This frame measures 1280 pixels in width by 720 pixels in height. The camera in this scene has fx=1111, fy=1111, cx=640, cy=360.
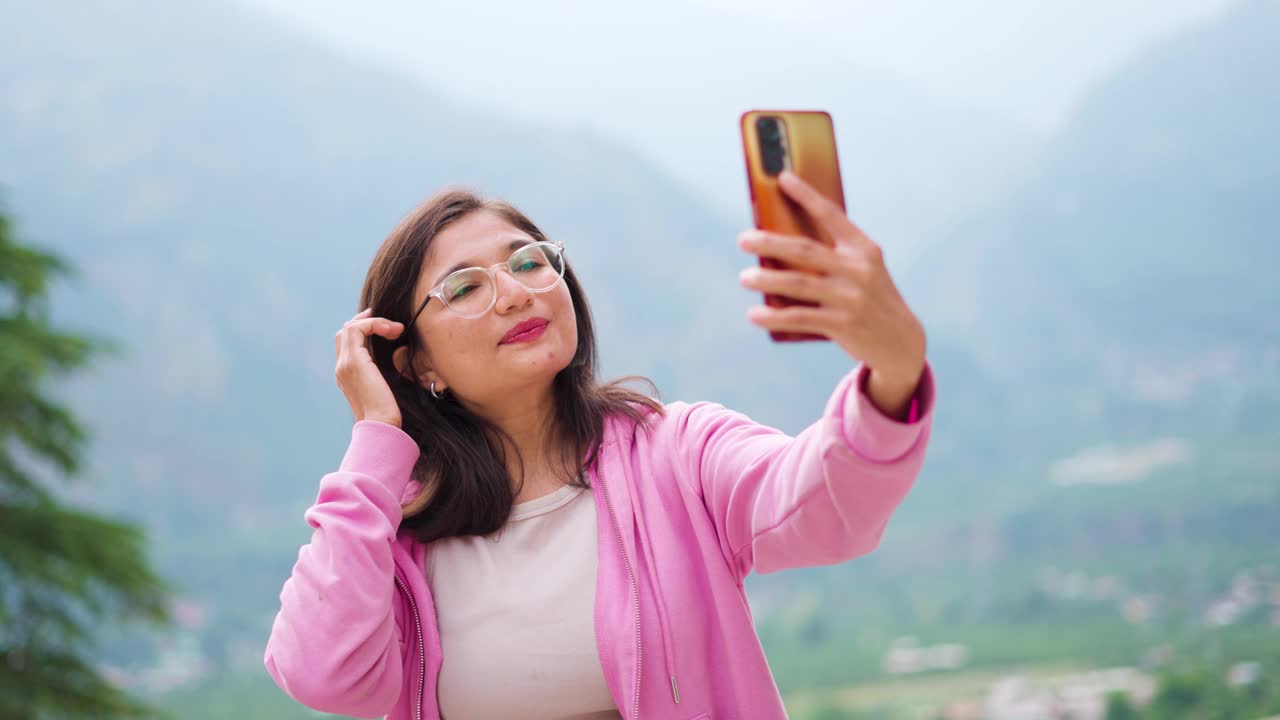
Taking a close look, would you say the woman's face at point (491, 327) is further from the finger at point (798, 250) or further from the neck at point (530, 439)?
the finger at point (798, 250)

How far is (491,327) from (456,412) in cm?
21

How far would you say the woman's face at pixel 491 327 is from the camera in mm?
1381

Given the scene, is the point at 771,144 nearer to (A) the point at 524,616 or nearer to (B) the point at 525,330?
(B) the point at 525,330

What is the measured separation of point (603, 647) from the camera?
4.09ft

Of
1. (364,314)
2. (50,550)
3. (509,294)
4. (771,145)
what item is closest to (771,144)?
(771,145)

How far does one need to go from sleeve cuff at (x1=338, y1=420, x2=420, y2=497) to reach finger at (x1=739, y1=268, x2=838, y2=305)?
2.17ft

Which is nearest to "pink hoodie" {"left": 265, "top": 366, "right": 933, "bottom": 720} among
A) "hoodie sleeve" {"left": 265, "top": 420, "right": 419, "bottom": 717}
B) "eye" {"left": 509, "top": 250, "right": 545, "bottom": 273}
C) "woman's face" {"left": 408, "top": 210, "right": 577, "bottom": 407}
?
"hoodie sleeve" {"left": 265, "top": 420, "right": 419, "bottom": 717}

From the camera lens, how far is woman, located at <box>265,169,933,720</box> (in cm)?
123

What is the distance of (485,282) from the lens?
4.61 feet

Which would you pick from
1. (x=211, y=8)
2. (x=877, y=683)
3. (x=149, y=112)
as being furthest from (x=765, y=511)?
(x=211, y=8)

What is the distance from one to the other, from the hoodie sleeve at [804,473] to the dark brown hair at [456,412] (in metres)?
0.13

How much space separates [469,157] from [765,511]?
19419mm

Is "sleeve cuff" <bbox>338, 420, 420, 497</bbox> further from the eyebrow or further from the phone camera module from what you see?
the phone camera module

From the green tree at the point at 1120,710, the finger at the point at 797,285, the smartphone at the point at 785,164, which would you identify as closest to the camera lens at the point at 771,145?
the smartphone at the point at 785,164
